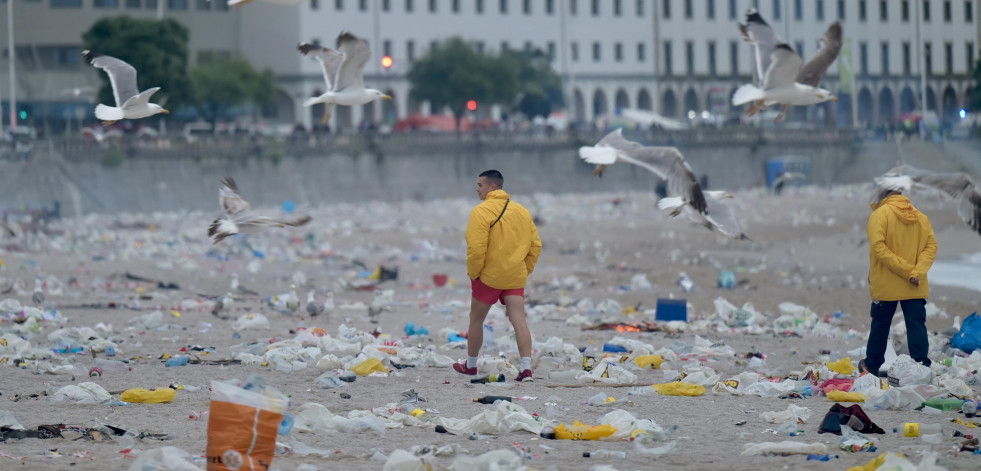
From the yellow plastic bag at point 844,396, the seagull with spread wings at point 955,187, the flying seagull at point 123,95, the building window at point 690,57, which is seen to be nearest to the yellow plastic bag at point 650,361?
the yellow plastic bag at point 844,396

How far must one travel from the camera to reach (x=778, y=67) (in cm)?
974

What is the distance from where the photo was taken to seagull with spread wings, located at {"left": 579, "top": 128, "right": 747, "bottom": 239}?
28.5 feet

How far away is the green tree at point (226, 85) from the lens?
51.4 m

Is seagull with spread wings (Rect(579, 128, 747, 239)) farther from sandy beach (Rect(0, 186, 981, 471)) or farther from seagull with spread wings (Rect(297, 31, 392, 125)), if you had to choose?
seagull with spread wings (Rect(297, 31, 392, 125))

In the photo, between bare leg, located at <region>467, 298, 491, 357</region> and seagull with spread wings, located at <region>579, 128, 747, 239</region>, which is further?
seagull with spread wings, located at <region>579, 128, 747, 239</region>

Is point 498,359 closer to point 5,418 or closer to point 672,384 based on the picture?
point 672,384

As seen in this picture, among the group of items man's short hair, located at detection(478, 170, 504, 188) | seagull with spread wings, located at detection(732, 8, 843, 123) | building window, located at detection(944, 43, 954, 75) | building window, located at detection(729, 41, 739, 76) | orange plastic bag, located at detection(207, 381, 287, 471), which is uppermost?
building window, located at detection(729, 41, 739, 76)

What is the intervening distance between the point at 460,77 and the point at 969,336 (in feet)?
151

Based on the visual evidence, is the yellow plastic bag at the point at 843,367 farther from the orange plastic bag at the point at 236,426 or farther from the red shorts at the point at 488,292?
the orange plastic bag at the point at 236,426

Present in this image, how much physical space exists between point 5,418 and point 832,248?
2116 centimetres

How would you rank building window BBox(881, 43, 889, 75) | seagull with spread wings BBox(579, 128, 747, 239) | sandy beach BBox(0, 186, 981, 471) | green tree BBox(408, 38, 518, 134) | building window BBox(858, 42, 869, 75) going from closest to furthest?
sandy beach BBox(0, 186, 981, 471) → seagull with spread wings BBox(579, 128, 747, 239) → green tree BBox(408, 38, 518, 134) → building window BBox(881, 43, 889, 75) → building window BBox(858, 42, 869, 75)

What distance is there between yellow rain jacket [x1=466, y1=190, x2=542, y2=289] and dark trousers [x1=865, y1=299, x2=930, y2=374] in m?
2.25

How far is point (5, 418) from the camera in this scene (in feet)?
20.8

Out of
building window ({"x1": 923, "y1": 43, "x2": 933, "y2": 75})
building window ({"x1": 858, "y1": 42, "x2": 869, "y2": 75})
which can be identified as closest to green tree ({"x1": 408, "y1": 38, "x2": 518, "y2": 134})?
building window ({"x1": 858, "y1": 42, "x2": 869, "y2": 75})
